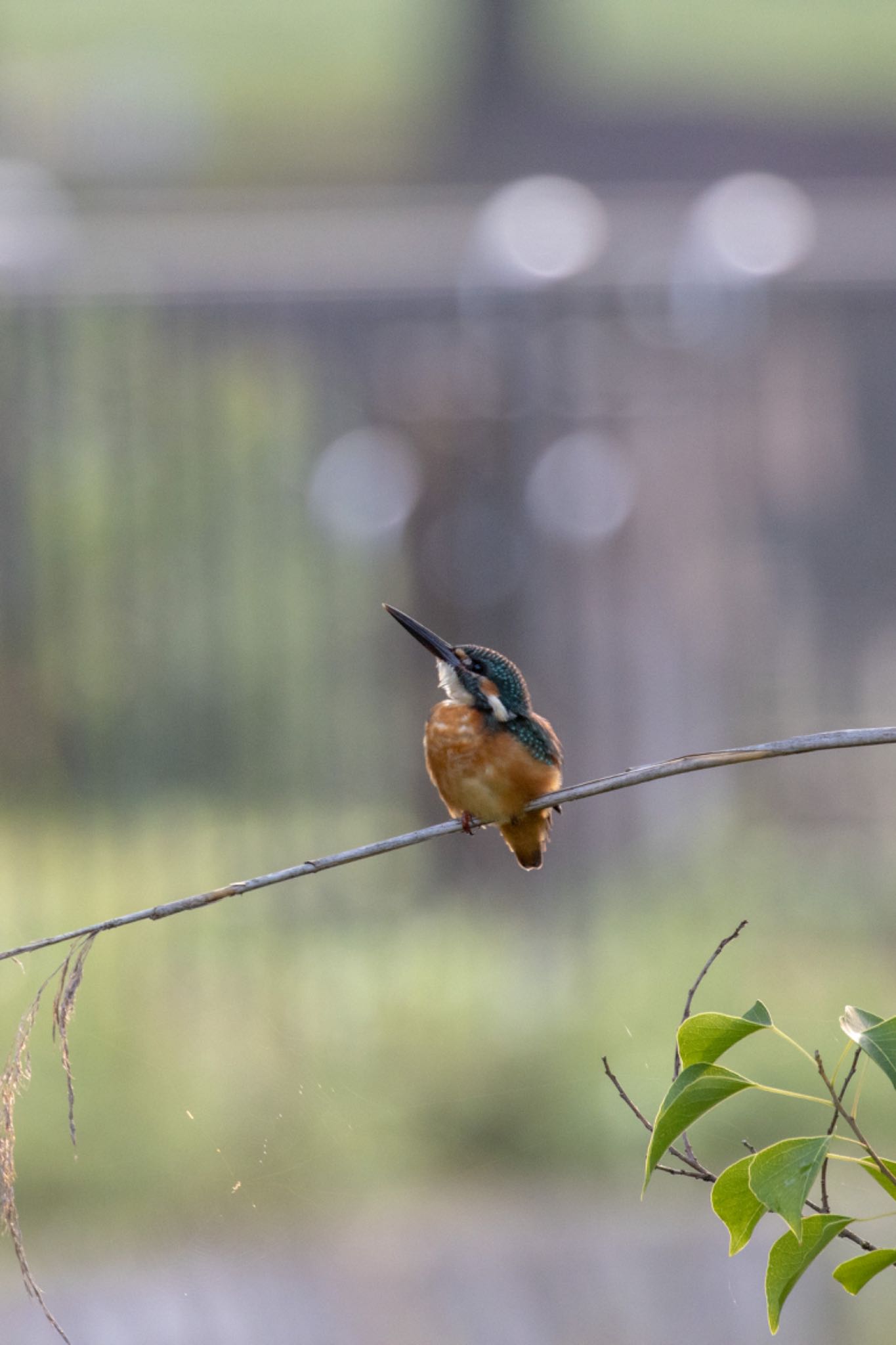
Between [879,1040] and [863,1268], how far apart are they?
0.13m

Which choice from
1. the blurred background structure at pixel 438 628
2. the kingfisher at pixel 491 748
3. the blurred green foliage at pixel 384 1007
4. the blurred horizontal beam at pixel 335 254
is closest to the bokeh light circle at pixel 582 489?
the blurred background structure at pixel 438 628

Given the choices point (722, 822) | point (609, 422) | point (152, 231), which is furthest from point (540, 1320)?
point (152, 231)

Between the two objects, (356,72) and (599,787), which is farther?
(356,72)

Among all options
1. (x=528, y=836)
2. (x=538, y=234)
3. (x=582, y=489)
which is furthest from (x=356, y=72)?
(x=528, y=836)

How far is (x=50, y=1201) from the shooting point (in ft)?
8.97

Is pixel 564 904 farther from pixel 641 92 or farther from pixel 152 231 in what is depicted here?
pixel 641 92

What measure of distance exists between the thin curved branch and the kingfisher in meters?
0.50

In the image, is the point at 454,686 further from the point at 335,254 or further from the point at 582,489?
the point at 335,254

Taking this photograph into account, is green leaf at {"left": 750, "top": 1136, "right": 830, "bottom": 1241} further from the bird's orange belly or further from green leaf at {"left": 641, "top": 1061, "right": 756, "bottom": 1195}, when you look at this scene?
the bird's orange belly

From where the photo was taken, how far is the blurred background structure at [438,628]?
3.15m

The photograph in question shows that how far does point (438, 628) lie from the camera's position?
3502mm

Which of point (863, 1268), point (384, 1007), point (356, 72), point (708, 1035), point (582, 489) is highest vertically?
point (356, 72)

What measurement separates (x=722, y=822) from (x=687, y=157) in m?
4.36

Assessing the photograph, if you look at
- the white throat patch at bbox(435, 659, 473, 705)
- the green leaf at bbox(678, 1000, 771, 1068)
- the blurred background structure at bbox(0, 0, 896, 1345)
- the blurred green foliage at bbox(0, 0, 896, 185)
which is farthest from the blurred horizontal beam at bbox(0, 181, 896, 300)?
the green leaf at bbox(678, 1000, 771, 1068)
